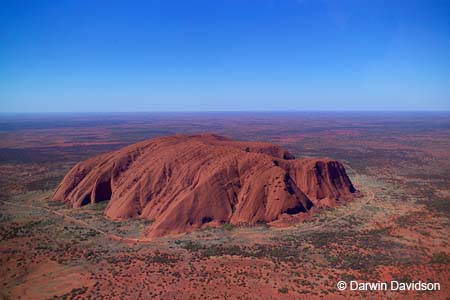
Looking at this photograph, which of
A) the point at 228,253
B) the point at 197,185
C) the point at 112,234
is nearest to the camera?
the point at 228,253

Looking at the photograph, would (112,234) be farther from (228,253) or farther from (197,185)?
(228,253)

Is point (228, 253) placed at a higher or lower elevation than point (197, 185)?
lower

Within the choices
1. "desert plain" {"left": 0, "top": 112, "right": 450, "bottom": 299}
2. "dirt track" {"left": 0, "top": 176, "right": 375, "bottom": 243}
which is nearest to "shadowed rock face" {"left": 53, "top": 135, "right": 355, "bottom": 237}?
"desert plain" {"left": 0, "top": 112, "right": 450, "bottom": 299}

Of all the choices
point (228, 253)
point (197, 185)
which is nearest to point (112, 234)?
point (197, 185)

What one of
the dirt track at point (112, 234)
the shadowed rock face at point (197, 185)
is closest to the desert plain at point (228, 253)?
the dirt track at point (112, 234)

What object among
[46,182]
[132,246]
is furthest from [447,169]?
[46,182]

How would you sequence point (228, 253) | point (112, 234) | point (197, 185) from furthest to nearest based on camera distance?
1. point (197, 185)
2. point (112, 234)
3. point (228, 253)

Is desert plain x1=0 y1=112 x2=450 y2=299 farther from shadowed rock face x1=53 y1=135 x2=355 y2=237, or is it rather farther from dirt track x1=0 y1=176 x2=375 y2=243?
shadowed rock face x1=53 y1=135 x2=355 y2=237

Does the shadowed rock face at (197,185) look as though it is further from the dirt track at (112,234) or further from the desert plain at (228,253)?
the dirt track at (112,234)

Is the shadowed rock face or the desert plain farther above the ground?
the shadowed rock face
